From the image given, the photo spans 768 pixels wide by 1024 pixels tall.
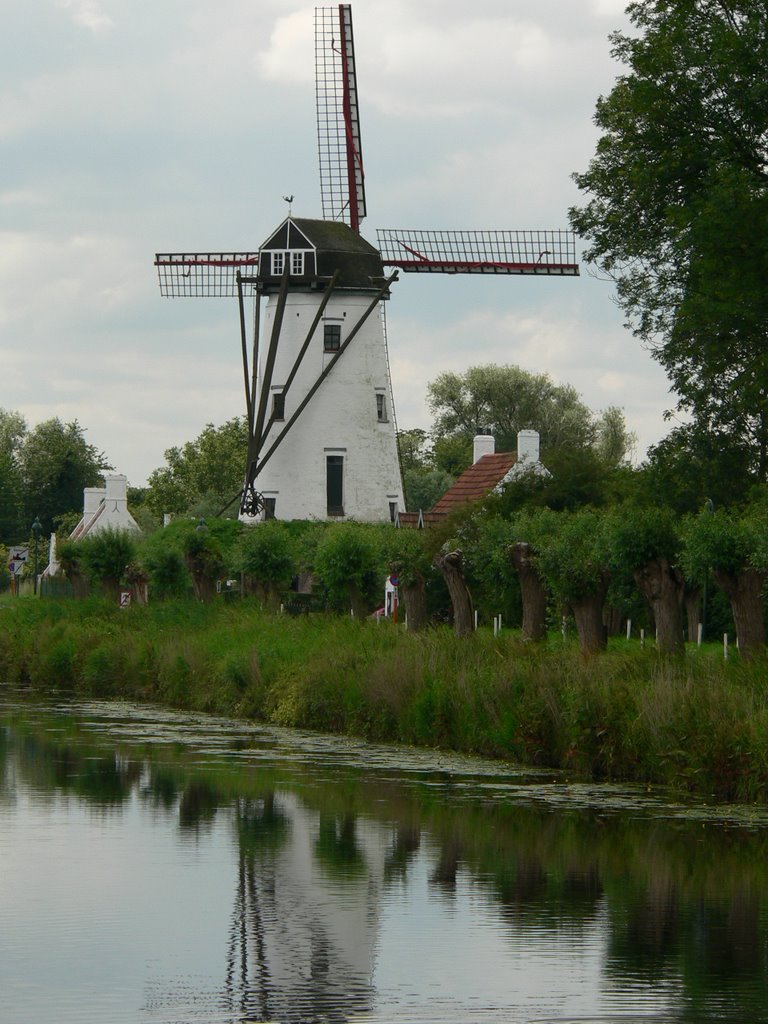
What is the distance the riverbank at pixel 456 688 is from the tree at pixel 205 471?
206 feet

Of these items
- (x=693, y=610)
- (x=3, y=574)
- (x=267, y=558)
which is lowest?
(x=693, y=610)

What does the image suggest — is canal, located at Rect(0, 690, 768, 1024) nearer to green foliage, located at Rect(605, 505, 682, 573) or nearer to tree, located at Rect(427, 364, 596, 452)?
green foliage, located at Rect(605, 505, 682, 573)

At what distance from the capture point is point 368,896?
45.2 ft

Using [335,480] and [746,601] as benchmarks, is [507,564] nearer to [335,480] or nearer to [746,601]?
[746,601]

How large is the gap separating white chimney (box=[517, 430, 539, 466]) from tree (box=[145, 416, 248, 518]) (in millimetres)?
46829

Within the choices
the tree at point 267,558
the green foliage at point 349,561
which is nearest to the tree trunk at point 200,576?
the tree at point 267,558

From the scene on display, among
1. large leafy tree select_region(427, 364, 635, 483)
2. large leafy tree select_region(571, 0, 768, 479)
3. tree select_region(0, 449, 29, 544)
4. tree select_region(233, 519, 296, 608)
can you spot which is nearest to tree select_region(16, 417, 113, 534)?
tree select_region(0, 449, 29, 544)

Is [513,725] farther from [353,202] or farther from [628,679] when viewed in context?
[353,202]

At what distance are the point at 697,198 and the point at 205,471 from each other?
76.7m

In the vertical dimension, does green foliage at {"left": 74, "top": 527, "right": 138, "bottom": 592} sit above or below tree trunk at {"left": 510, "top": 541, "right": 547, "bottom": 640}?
above

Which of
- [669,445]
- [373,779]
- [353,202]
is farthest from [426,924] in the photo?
[353,202]

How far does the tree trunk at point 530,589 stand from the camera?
102 ft

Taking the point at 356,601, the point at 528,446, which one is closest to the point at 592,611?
the point at 356,601

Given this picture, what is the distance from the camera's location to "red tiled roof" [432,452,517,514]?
55.4 metres
